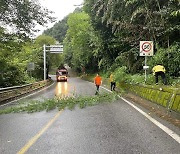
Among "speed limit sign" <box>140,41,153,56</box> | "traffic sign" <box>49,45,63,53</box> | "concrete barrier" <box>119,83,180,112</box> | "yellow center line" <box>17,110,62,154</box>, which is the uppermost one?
"traffic sign" <box>49,45,63,53</box>

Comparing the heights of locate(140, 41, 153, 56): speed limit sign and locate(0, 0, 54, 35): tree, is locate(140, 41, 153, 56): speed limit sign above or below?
below

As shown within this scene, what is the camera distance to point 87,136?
782 centimetres

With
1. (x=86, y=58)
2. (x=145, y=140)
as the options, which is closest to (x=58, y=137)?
(x=145, y=140)

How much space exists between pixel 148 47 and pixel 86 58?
160 feet

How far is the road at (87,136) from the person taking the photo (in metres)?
6.48

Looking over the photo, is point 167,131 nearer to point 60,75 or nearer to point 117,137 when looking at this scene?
point 117,137

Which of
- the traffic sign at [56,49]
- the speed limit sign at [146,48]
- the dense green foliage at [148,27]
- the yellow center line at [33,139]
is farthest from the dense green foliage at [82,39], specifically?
the yellow center line at [33,139]

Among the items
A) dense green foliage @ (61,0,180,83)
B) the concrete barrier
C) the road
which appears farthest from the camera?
dense green foliage @ (61,0,180,83)

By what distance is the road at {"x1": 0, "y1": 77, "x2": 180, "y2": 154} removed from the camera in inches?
255

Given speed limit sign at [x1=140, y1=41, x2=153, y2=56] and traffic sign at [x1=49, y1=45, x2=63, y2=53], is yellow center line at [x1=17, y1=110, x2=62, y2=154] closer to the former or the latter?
speed limit sign at [x1=140, y1=41, x2=153, y2=56]

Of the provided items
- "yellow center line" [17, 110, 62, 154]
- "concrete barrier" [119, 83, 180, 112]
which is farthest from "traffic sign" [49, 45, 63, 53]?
"yellow center line" [17, 110, 62, 154]

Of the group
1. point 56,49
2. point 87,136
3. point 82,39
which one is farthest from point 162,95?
point 82,39

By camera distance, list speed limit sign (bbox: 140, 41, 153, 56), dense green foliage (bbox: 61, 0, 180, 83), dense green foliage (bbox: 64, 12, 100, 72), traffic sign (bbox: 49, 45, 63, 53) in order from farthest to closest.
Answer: dense green foliage (bbox: 64, 12, 100, 72), traffic sign (bbox: 49, 45, 63, 53), dense green foliage (bbox: 61, 0, 180, 83), speed limit sign (bbox: 140, 41, 153, 56)

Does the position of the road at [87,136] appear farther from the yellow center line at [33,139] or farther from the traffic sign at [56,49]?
the traffic sign at [56,49]
